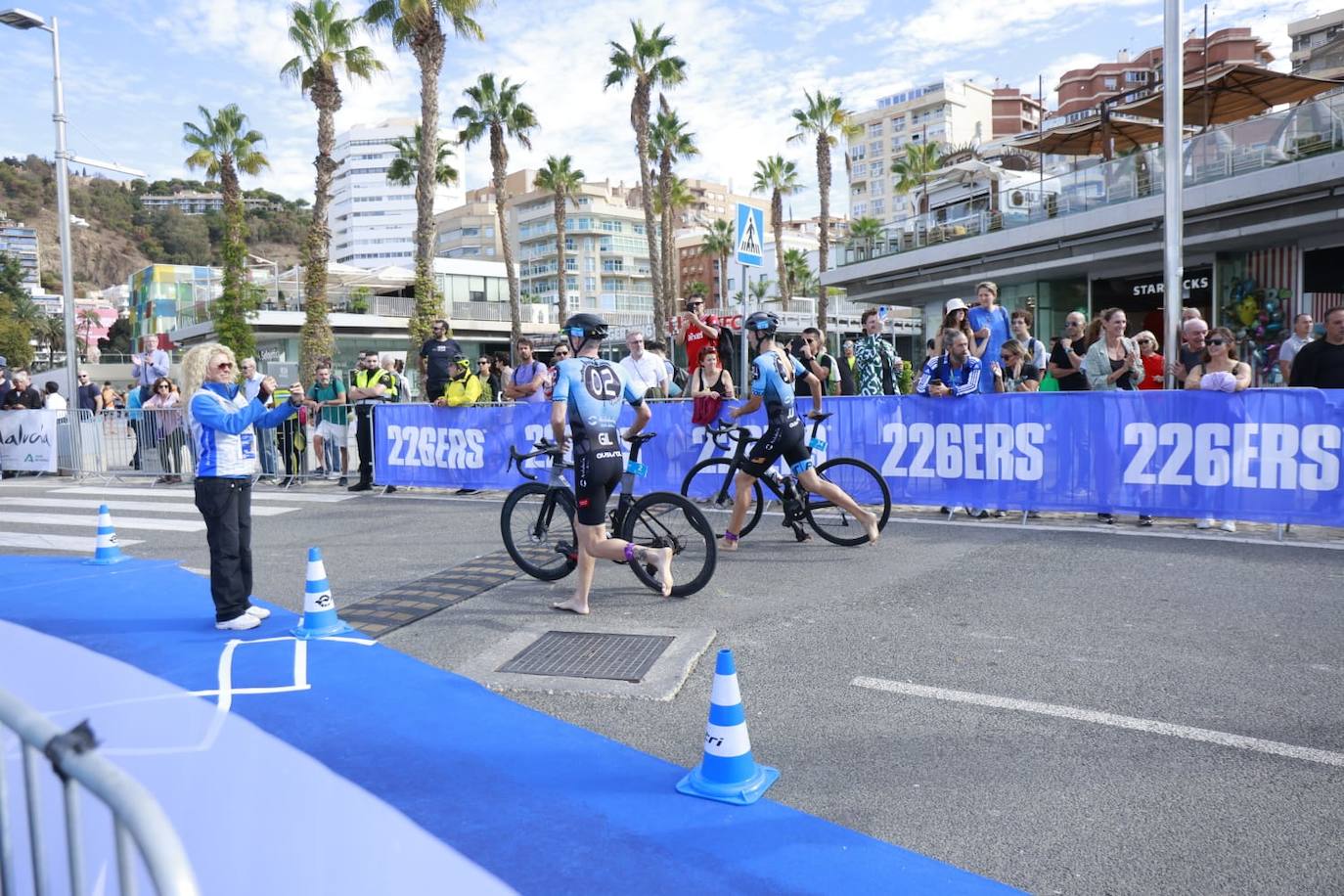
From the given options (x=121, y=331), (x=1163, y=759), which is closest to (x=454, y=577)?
(x=1163, y=759)

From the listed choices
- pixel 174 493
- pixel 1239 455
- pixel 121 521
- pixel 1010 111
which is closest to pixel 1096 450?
pixel 1239 455

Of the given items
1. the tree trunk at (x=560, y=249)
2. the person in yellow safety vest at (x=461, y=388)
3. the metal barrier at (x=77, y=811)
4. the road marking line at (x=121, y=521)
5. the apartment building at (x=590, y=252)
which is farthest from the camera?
the apartment building at (x=590, y=252)

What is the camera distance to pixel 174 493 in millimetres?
14016

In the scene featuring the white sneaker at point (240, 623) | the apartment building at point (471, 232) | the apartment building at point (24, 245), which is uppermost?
the apartment building at point (24, 245)

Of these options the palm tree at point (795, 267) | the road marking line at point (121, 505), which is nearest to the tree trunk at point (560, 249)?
the palm tree at point (795, 267)

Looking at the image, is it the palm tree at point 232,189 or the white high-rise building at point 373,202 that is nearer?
the palm tree at point 232,189

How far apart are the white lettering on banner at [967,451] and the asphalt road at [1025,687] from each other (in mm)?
962

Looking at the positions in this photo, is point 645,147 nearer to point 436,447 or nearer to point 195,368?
point 436,447

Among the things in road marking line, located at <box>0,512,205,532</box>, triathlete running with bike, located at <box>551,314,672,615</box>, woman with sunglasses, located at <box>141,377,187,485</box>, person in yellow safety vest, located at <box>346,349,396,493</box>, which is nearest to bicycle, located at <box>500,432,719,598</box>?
triathlete running with bike, located at <box>551,314,672,615</box>

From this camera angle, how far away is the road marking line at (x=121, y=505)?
38.8 ft

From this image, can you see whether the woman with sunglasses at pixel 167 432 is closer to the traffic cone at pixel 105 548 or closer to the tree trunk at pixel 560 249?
the traffic cone at pixel 105 548

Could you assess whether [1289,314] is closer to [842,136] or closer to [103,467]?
[103,467]

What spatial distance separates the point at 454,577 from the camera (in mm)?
7586

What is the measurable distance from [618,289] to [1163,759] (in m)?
96.4
